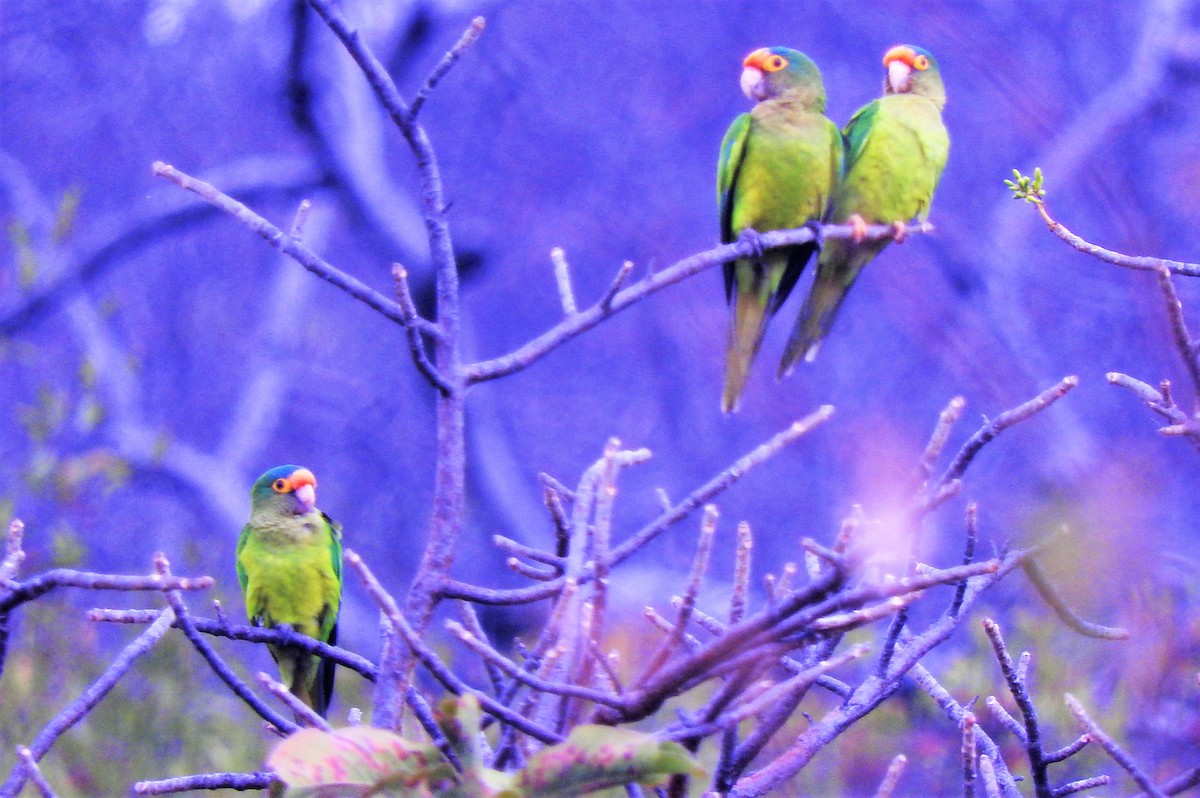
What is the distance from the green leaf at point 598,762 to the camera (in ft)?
1.56

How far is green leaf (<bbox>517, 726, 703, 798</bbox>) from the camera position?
475mm

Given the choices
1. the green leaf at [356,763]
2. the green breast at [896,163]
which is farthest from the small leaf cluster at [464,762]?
the green breast at [896,163]

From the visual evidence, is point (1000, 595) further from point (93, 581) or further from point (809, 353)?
point (93, 581)

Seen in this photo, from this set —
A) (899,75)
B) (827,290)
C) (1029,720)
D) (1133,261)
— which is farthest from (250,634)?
(899,75)

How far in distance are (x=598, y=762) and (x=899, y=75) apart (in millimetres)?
1412

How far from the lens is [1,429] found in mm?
5480

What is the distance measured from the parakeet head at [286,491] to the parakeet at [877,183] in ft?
2.33

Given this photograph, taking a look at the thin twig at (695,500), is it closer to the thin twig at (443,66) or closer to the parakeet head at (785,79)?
the thin twig at (443,66)

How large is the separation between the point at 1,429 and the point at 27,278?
2889mm

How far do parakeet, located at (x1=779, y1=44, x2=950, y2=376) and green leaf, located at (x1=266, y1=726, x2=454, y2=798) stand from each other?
43.3 inches

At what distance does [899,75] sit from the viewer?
1702 mm

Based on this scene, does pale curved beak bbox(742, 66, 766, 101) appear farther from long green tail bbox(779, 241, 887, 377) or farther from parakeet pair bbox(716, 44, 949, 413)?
long green tail bbox(779, 241, 887, 377)

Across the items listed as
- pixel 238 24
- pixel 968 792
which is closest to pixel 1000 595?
pixel 968 792

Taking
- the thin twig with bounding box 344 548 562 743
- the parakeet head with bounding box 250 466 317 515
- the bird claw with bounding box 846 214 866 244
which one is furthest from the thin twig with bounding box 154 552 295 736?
the parakeet head with bounding box 250 466 317 515
